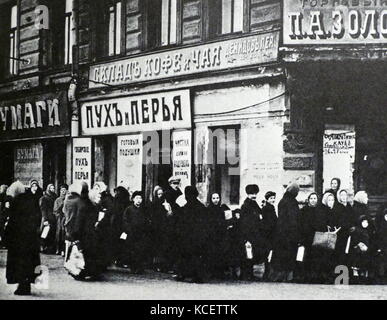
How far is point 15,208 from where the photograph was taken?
8219 mm

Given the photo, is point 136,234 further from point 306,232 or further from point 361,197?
point 361,197

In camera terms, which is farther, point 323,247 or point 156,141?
point 156,141

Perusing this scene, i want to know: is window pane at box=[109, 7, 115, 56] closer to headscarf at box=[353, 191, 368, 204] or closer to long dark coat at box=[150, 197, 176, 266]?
long dark coat at box=[150, 197, 176, 266]

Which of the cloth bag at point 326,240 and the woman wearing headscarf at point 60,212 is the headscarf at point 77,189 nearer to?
the woman wearing headscarf at point 60,212

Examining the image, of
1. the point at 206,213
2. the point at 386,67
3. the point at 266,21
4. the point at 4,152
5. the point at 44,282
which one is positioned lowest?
the point at 44,282

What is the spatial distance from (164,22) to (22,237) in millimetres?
4173

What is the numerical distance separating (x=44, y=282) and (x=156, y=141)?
277 centimetres

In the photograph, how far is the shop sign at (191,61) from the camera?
395 inches

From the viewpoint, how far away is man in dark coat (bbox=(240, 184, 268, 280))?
9047 millimetres

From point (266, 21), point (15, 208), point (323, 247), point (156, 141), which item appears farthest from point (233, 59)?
point (15, 208)

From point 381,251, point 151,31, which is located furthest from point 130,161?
point 381,251

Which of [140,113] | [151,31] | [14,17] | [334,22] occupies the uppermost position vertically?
[14,17]

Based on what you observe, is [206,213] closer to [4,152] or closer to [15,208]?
[15,208]

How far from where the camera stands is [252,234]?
9.08m
